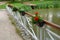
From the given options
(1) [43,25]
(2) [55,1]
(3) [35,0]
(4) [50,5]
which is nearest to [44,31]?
(1) [43,25]

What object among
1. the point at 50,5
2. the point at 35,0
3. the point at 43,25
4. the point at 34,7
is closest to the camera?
the point at 43,25

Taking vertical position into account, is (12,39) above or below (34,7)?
above

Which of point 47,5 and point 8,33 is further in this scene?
point 47,5

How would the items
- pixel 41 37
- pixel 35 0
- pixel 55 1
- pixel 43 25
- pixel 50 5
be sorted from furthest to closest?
pixel 35 0, pixel 55 1, pixel 50 5, pixel 41 37, pixel 43 25

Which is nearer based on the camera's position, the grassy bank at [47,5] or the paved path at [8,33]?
the paved path at [8,33]

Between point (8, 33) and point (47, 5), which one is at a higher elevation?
point (8, 33)

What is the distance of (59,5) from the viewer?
27703 mm

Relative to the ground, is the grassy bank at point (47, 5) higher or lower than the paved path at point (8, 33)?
lower

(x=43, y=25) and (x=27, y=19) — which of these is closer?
(x=43, y=25)

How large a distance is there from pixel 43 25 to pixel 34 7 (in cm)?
2144

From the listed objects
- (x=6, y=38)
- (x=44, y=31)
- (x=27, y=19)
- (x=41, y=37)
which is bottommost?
(x=6, y=38)

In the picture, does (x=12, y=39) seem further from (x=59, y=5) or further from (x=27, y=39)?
(x=59, y=5)

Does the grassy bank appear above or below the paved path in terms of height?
below

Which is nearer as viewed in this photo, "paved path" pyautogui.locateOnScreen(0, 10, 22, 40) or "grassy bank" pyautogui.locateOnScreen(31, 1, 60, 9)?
"paved path" pyautogui.locateOnScreen(0, 10, 22, 40)
